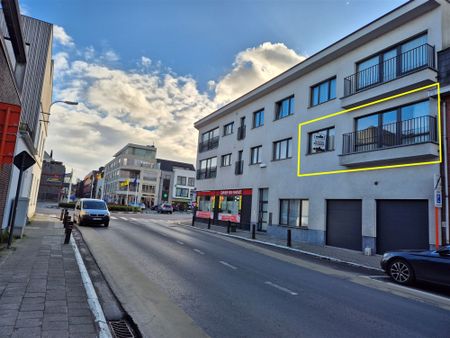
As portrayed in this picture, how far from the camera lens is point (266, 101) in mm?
25719

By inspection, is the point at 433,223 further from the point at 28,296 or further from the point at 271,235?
the point at 28,296

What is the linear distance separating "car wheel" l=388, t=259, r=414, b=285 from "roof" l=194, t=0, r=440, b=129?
37.0 feet

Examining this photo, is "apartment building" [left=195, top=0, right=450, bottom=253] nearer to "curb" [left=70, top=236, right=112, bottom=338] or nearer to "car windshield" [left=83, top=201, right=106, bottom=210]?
"car windshield" [left=83, top=201, right=106, bottom=210]

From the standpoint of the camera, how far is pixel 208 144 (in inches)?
1371

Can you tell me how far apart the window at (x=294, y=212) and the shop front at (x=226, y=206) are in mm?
4112

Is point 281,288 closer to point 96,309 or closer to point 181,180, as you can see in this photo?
point 96,309

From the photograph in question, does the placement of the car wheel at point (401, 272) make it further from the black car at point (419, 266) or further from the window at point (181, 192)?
the window at point (181, 192)

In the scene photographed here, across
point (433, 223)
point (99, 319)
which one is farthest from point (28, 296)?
point (433, 223)

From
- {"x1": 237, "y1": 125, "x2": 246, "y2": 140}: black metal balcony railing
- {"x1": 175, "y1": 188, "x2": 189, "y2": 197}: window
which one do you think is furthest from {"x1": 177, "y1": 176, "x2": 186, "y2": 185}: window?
{"x1": 237, "y1": 125, "x2": 246, "y2": 140}: black metal balcony railing

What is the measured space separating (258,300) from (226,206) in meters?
23.0

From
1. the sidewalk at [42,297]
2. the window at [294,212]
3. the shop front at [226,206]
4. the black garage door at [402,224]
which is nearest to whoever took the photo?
the sidewalk at [42,297]

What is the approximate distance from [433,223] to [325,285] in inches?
289

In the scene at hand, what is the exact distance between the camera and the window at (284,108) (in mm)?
22956

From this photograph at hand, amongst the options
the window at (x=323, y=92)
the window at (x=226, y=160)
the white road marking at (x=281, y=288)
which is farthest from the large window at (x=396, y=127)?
the window at (x=226, y=160)
